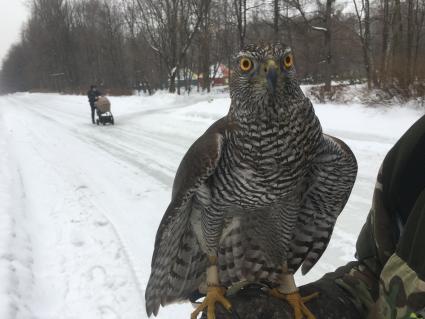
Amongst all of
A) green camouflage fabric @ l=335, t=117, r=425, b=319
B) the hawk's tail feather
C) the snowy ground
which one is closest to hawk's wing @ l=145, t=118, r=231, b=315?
the hawk's tail feather

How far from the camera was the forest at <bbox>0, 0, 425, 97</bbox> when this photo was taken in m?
15.9

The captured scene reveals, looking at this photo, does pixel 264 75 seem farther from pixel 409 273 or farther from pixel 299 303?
pixel 299 303

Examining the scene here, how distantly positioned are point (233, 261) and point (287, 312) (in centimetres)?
43

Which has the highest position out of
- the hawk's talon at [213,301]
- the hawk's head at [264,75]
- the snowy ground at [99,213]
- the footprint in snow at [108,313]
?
the hawk's head at [264,75]

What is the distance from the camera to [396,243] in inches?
64.6

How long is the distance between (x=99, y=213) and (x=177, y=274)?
3.47 metres

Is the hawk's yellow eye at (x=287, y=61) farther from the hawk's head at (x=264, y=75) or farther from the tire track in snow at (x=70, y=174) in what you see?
the tire track in snow at (x=70, y=174)

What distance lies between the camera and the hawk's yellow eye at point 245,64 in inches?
72.8

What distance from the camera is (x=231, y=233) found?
7.32ft

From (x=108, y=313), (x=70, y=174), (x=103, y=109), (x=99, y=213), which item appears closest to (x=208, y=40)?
(x=103, y=109)

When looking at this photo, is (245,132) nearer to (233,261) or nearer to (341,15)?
(233,261)

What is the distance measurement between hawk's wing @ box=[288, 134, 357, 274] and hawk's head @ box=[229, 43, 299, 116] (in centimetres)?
41

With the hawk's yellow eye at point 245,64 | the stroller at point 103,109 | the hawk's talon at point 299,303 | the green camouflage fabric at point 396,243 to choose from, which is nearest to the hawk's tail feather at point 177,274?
the hawk's talon at point 299,303

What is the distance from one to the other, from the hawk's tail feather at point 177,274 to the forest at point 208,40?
1.29 metres
